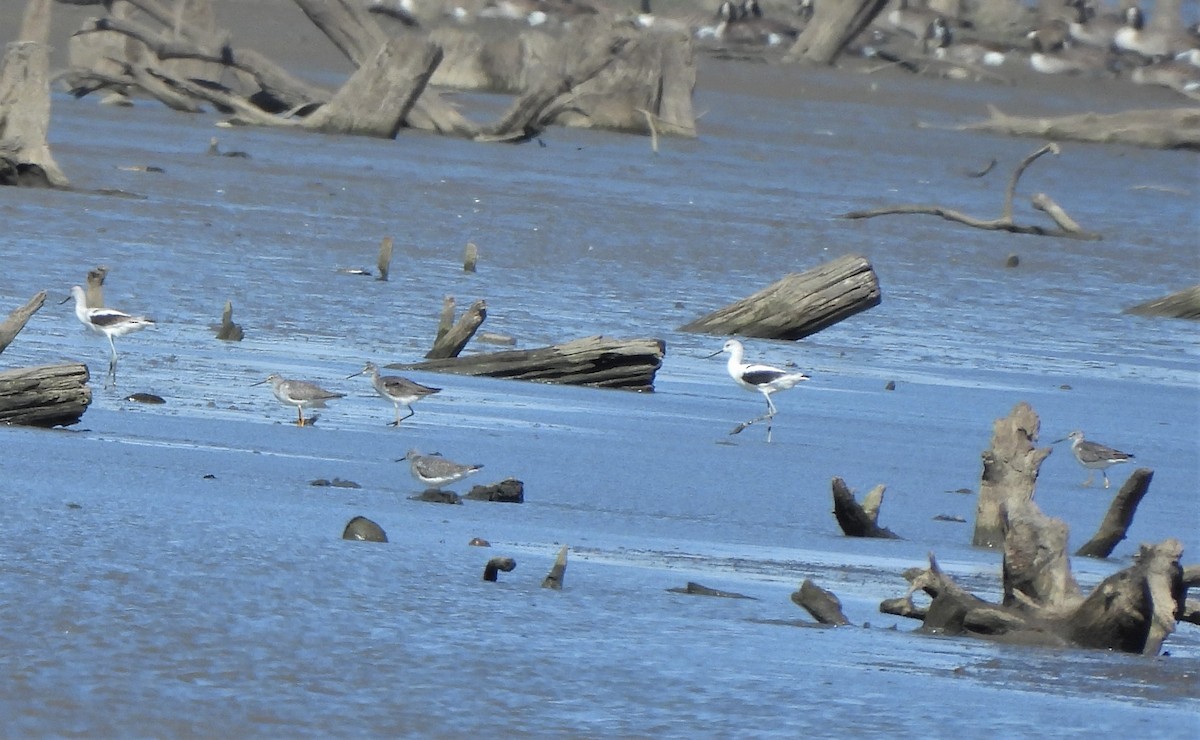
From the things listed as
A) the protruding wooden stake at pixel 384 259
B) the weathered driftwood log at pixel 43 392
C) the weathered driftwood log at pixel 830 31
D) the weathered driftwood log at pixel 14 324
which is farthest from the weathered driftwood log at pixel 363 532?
the weathered driftwood log at pixel 830 31

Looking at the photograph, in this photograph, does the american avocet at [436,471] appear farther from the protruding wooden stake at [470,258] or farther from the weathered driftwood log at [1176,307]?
the weathered driftwood log at [1176,307]

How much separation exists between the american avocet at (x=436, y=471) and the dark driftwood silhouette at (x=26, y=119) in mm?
9505

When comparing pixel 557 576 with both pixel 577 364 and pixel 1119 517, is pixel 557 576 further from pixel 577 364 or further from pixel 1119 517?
pixel 577 364

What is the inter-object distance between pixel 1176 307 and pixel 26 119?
847 cm

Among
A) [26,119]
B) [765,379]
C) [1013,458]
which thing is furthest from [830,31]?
[1013,458]

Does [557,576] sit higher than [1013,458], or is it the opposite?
[1013,458]

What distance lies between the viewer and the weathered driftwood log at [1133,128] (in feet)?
115

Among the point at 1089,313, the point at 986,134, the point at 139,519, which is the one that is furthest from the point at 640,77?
the point at 139,519

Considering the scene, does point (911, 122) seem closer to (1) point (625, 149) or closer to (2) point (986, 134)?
(2) point (986, 134)

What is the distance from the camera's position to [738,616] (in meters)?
6.54

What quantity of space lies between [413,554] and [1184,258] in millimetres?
15806

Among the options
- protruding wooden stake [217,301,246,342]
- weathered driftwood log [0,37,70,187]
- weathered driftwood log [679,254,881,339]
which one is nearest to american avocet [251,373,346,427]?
protruding wooden stake [217,301,246,342]

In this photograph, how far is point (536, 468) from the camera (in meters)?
9.11

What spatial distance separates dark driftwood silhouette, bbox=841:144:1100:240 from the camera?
64.8ft
